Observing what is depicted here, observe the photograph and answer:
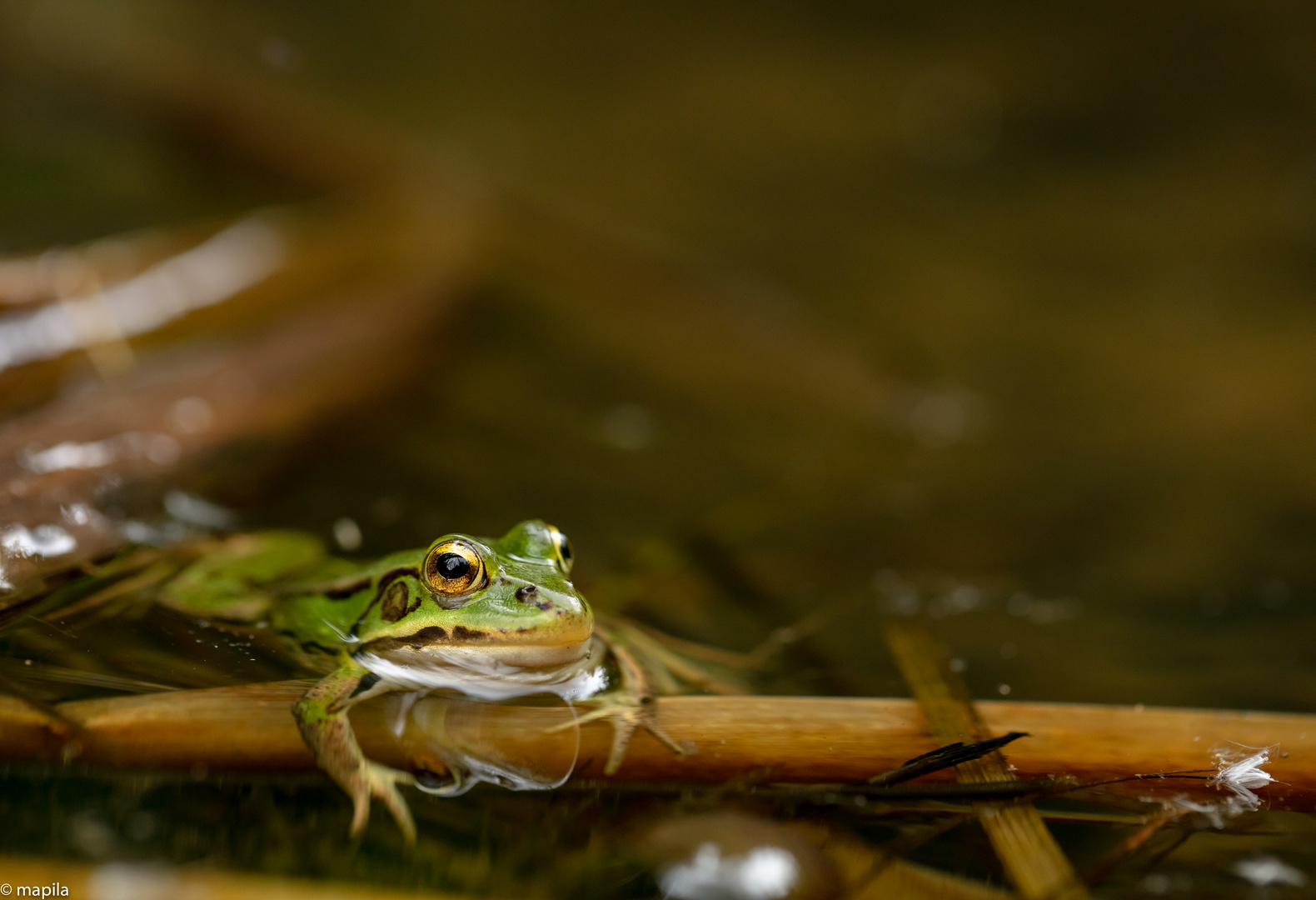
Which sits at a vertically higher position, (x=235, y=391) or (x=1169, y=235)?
(x=1169, y=235)

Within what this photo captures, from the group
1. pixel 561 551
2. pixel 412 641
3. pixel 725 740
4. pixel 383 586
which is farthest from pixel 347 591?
pixel 725 740

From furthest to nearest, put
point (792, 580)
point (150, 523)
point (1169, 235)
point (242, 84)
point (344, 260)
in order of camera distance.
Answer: point (1169, 235) < point (242, 84) < point (344, 260) < point (792, 580) < point (150, 523)

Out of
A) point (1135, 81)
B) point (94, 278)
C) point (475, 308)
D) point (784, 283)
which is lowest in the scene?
point (94, 278)

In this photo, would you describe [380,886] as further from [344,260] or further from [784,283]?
[784,283]

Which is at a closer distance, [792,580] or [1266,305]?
[792,580]

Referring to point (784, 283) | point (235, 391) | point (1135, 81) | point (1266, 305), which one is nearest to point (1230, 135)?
point (1135, 81)

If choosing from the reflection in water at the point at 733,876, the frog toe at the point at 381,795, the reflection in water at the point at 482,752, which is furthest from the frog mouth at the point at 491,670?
the reflection in water at the point at 733,876

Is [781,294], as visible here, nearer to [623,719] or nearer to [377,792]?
[623,719]

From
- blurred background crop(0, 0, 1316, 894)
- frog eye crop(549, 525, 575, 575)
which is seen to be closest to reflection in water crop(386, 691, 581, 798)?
frog eye crop(549, 525, 575, 575)
